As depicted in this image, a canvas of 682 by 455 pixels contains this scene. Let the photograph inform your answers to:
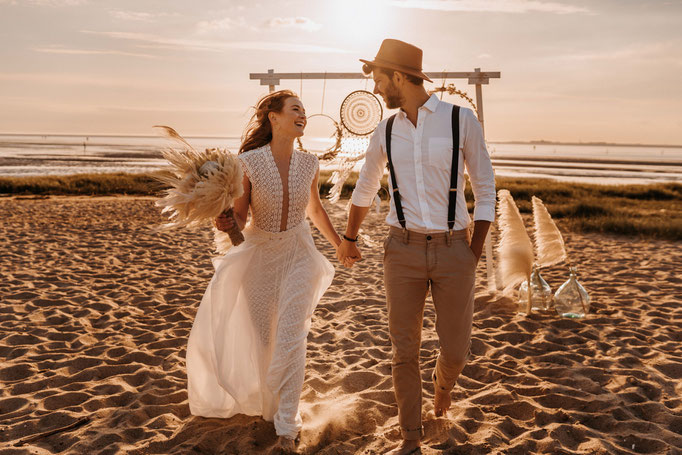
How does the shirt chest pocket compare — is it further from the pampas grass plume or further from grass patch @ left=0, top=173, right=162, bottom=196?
grass patch @ left=0, top=173, right=162, bottom=196

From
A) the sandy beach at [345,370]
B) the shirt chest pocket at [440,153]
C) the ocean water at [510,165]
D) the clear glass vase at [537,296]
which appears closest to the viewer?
the shirt chest pocket at [440,153]

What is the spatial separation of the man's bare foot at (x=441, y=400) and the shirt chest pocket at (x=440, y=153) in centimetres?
146

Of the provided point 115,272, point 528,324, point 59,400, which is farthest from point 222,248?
point 115,272

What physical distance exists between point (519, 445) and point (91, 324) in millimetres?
4367

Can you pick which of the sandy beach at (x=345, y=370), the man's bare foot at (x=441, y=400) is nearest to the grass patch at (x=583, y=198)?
the sandy beach at (x=345, y=370)

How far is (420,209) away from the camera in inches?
112

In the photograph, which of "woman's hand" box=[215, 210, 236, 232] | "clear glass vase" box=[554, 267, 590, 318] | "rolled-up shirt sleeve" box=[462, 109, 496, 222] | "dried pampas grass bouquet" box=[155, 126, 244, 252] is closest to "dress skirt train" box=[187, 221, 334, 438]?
"woman's hand" box=[215, 210, 236, 232]

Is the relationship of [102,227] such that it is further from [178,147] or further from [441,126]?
[441,126]

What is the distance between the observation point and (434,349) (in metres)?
4.92

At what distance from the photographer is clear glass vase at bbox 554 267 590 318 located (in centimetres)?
575

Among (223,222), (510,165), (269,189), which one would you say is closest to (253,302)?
(223,222)

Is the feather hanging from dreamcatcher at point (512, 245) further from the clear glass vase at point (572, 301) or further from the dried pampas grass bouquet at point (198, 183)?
the dried pampas grass bouquet at point (198, 183)

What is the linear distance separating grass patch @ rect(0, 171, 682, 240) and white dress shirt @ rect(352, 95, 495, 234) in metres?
9.90

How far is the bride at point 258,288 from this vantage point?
3.44m
